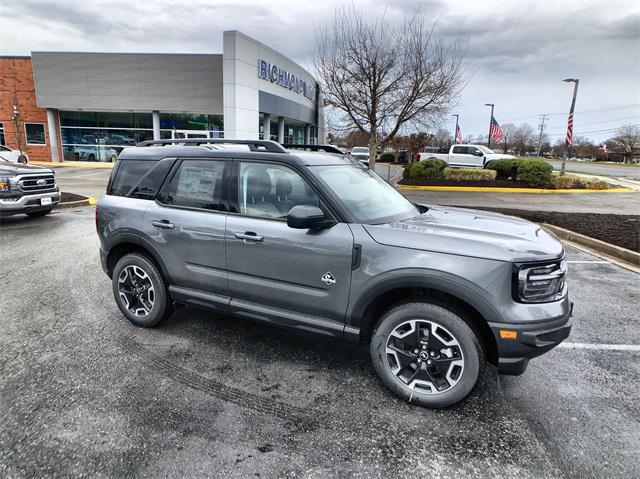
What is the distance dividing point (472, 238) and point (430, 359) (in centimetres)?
89

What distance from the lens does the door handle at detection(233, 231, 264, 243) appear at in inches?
131

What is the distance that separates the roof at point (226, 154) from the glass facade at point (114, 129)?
25.2m

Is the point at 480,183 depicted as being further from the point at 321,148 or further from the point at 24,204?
the point at 24,204

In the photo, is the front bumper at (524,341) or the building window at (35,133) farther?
the building window at (35,133)

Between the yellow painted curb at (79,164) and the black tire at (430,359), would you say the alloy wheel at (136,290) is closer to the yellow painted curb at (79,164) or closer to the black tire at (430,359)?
the black tire at (430,359)

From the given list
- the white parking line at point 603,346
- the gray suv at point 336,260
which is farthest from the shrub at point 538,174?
the gray suv at point 336,260

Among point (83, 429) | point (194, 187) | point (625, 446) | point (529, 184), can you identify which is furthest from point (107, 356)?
point (529, 184)

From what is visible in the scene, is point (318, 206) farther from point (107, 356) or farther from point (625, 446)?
point (625, 446)

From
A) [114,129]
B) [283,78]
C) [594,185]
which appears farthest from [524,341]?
[114,129]

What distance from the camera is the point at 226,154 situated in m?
3.65

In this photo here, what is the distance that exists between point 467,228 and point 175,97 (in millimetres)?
28245

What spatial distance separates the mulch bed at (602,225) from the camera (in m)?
7.78

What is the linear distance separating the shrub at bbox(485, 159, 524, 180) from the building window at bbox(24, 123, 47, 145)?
1205 inches

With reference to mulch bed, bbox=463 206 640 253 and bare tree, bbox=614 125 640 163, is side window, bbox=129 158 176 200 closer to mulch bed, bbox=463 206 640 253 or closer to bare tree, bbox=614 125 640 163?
mulch bed, bbox=463 206 640 253
